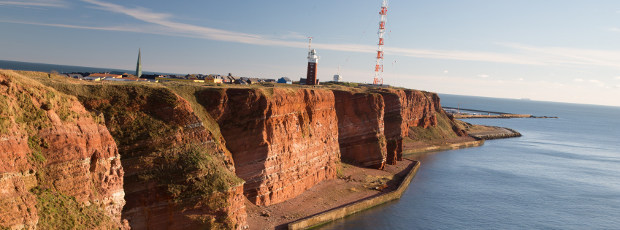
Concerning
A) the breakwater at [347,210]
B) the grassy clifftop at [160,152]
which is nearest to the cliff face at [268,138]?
the breakwater at [347,210]

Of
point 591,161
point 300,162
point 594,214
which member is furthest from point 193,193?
point 591,161

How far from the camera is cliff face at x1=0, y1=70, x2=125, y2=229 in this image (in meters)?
21.9

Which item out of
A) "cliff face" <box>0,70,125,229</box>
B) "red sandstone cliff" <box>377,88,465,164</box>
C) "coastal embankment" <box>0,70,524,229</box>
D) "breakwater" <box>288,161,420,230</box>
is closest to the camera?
"cliff face" <box>0,70,125,229</box>

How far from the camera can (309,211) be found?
152 feet

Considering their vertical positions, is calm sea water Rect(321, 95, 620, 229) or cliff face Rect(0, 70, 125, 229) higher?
cliff face Rect(0, 70, 125, 229)

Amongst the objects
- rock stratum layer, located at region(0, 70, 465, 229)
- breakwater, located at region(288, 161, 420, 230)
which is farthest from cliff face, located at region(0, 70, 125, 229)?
breakwater, located at region(288, 161, 420, 230)

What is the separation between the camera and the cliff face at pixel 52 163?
2191 centimetres

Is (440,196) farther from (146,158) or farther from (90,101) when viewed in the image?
(90,101)

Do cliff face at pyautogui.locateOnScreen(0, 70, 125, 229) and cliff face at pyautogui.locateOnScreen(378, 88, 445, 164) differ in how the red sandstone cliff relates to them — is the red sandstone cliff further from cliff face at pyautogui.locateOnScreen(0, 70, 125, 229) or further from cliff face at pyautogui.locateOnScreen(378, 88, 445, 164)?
cliff face at pyautogui.locateOnScreen(0, 70, 125, 229)

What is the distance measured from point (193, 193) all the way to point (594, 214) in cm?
5015

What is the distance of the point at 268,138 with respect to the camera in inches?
1774

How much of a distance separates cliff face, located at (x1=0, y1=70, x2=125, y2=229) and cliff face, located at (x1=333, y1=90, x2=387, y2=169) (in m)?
42.4

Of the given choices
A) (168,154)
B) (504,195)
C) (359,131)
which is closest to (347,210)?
(359,131)

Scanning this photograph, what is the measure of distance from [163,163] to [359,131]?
4096 cm
